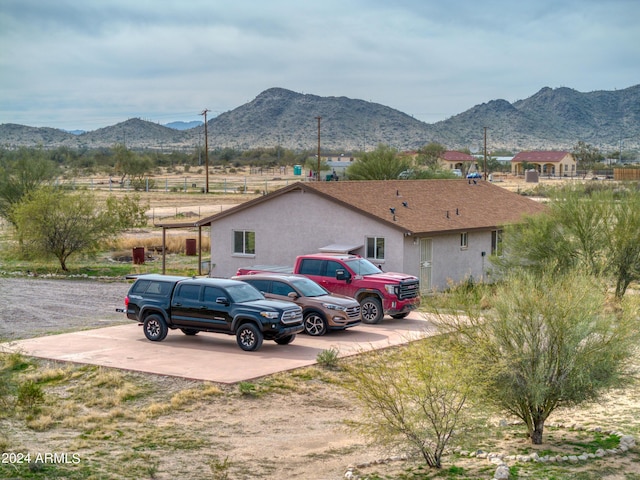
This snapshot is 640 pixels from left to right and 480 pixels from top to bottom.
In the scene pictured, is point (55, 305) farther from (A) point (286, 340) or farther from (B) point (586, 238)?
(B) point (586, 238)

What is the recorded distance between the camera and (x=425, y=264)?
3189 centimetres

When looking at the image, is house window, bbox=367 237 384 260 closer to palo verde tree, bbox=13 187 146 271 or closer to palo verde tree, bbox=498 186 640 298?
palo verde tree, bbox=498 186 640 298

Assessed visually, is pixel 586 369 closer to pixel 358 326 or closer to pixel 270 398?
pixel 270 398

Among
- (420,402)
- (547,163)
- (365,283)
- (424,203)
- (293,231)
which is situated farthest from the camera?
(547,163)

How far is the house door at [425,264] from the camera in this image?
31.7 m

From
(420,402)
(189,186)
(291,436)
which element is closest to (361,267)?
(291,436)

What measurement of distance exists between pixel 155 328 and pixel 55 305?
318 inches

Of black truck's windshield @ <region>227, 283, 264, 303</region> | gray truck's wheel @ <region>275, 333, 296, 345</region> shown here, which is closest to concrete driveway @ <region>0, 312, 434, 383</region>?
gray truck's wheel @ <region>275, 333, 296, 345</region>

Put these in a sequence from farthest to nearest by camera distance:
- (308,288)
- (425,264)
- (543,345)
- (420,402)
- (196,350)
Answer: (425,264) → (308,288) → (196,350) → (543,345) → (420,402)

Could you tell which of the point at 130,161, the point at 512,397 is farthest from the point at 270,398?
the point at 130,161

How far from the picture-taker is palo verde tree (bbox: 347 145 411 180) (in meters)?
59.5

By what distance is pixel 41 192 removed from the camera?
1635 inches

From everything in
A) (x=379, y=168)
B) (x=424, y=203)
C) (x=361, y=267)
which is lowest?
(x=361, y=267)

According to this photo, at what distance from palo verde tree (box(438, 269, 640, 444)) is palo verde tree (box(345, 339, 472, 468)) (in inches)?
45.8
